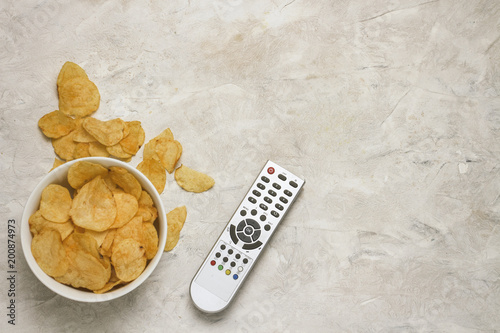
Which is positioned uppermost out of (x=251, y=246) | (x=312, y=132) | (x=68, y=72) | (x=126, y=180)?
(x=68, y=72)

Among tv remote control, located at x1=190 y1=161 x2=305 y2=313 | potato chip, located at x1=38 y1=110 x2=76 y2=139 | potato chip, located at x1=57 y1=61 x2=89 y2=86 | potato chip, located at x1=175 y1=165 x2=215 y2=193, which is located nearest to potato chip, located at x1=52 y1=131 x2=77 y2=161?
potato chip, located at x1=38 y1=110 x2=76 y2=139

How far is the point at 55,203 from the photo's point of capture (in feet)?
2.71

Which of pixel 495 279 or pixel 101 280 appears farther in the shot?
pixel 495 279

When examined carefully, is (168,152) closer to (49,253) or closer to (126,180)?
(126,180)

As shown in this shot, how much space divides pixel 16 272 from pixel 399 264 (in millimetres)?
802

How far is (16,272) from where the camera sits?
0.93 metres

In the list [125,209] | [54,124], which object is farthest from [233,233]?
[54,124]

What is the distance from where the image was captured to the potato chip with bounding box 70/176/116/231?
845mm

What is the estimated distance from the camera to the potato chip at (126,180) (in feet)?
2.74

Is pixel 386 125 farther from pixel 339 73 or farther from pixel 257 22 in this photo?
pixel 257 22

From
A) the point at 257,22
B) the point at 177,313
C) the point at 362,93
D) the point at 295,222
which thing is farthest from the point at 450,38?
the point at 177,313

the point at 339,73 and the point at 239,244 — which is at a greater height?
the point at 339,73

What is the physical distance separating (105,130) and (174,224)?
237 millimetres

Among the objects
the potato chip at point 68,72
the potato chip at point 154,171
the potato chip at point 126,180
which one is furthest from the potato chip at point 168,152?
the potato chip at point 68,72
